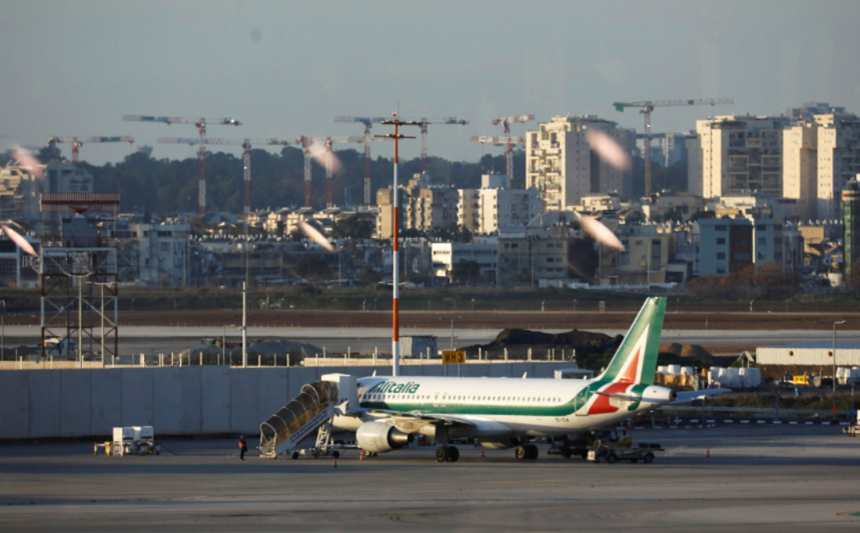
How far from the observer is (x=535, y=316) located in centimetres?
13025

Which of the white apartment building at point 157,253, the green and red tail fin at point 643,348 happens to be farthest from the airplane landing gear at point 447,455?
the white apartment building at point 157,253

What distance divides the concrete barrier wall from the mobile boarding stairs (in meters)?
7.57

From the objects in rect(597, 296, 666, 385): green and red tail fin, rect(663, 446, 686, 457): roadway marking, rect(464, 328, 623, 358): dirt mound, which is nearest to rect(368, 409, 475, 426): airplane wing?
rect(597, 296, 666, 385): green and red tail fin

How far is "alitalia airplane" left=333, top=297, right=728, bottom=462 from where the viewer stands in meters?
39.3

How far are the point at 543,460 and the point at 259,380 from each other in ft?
53.1

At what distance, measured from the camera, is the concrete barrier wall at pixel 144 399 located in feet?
161

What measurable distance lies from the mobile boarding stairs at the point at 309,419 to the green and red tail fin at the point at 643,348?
11.0m

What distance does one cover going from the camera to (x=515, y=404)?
135 feet

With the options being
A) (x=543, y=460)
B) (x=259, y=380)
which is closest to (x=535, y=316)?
(x=259, y=380)

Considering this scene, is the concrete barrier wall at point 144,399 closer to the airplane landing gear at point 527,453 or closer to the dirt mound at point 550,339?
the airplane landing gear at point 527,453

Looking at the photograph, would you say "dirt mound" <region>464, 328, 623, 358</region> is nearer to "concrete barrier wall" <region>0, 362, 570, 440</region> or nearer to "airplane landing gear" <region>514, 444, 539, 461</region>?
"concrete barrier wall" <region>0, 362, 570, 440</region>

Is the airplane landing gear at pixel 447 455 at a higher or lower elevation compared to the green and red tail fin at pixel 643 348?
lower

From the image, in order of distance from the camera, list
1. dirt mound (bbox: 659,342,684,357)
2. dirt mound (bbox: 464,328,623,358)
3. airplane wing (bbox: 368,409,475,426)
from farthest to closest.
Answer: dirt mound (bbox: 659,342,684,357)
dirt mound (bbox: 464,328,623,358)
airplane wing (bbox: 368,409,475,426)

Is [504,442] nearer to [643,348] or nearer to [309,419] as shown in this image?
[643,348]
